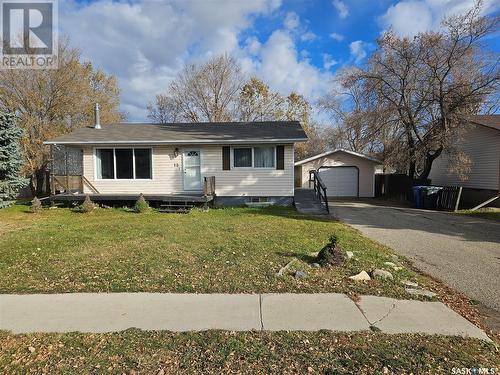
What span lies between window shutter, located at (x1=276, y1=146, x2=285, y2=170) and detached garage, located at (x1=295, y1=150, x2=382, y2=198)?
312 inches

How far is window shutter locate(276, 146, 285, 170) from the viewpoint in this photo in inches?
529

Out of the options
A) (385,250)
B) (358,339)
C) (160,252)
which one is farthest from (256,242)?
(358,339)

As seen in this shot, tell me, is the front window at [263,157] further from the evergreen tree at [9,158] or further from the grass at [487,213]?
the evergreen tree at [9,158]

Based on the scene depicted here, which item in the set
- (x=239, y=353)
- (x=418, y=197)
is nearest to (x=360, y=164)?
(x=418, y=197)

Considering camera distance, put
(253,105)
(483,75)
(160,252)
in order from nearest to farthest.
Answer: (160,252), (483,75), (253,105)

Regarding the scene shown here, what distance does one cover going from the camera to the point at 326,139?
41656 mm

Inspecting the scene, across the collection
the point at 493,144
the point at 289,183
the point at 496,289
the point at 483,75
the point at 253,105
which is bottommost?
the point at 496,289

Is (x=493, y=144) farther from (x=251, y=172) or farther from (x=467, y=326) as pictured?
(x=467, y=326)

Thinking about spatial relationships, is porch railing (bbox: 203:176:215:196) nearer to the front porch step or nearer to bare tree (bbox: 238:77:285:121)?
the front porch step

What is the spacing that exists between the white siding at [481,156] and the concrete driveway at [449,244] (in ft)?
16.2

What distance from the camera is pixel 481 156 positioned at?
16391mm

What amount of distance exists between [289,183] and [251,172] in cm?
169

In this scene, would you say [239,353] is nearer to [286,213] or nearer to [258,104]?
[286,213]

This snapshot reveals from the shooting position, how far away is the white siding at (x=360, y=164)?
20797mm
